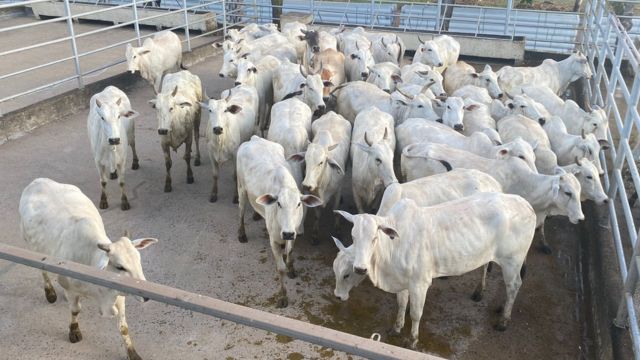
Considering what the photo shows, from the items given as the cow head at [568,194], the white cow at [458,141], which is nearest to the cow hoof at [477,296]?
the cow head at [568,194]

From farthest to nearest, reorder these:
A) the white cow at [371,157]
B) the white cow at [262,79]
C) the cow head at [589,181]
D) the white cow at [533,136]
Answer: the white cow at [262,79] < the white cow at [533,136] < the white cow at [371,157] < the cow head at [589,181]

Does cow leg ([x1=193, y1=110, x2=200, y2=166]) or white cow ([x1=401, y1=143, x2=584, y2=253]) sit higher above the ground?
white cow ([x1=401, y1=143, x2=584, y2=253])

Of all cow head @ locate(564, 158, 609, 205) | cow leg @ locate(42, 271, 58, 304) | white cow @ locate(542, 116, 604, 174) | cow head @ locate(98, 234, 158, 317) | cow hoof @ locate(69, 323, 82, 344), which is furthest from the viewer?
white cow @ locate(542, 116, 604, 174)

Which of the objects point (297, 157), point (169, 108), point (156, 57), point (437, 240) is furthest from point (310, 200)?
point (156, 57)

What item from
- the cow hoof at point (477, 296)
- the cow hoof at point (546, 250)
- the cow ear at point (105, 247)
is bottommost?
the cow hoof at point (477, 296)

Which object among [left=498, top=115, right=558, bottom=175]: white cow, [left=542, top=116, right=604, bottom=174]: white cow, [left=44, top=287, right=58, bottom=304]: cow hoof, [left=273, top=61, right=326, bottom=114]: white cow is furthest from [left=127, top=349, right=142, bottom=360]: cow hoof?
[left=542, top=116, right=604, bottom=174]: white cow

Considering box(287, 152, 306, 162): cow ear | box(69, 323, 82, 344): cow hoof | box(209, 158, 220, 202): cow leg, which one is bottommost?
box(69, 323, 82, 344): cow hoof

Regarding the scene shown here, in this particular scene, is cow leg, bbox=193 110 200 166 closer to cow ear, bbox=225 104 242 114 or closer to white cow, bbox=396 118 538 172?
cow ear, bbox=225 104 242 114

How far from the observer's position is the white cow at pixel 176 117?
7.51 m

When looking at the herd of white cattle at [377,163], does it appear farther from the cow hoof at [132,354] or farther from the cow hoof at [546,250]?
the cow hoof at [546,250]

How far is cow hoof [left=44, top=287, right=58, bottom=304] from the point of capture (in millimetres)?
5445

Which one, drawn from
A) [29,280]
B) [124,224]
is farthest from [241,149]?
[29,280]

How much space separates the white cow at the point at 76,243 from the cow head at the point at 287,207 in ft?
4.43

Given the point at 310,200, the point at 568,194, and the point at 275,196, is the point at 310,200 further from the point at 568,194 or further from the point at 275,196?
the point at 568,194
